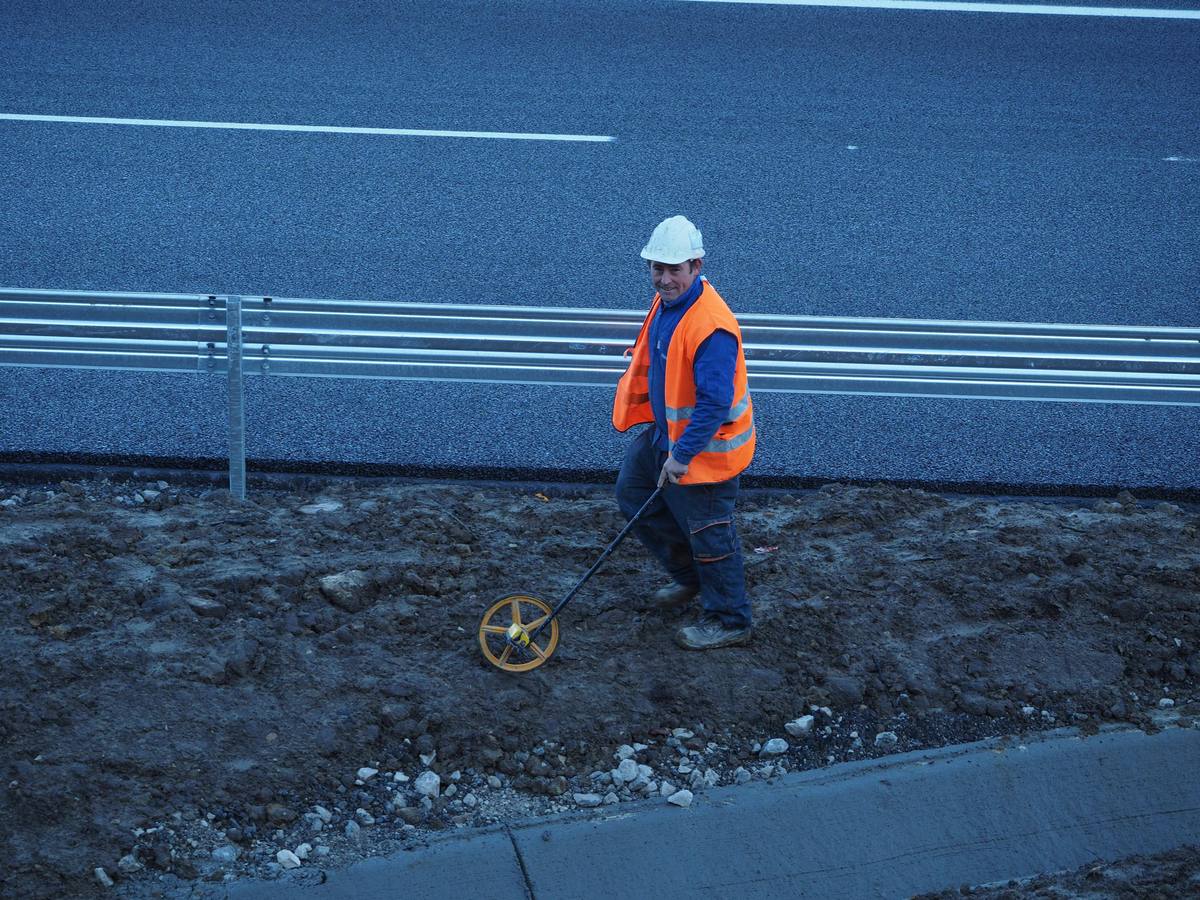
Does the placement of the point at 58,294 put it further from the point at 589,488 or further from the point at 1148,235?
the point at 1148,235

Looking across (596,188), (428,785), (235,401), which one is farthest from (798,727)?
(596,188)

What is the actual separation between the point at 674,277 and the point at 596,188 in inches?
A: 190

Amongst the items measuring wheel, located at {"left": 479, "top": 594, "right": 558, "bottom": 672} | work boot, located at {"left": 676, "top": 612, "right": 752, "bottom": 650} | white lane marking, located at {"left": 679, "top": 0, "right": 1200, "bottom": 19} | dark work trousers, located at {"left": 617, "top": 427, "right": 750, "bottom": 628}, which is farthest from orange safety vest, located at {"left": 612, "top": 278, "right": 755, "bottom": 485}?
white lane marking, located at {"left": 679, "top": 0, "right": 1200, "bottom": 19}

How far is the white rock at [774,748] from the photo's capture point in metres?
4.21

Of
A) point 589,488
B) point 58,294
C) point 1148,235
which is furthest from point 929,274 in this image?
point 58,294

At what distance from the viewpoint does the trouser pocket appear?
172 inches

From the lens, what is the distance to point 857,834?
153 inches

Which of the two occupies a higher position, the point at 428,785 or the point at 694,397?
the point at 694,397

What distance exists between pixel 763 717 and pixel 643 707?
0.42m

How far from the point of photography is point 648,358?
4.45 m

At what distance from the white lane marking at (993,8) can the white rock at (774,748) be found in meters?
9.31

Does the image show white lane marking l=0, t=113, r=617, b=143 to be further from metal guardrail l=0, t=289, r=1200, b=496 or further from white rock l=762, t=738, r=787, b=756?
white rock l=762, t=738, r=787, b=756

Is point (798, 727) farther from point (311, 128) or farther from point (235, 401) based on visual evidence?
point (311, 128)

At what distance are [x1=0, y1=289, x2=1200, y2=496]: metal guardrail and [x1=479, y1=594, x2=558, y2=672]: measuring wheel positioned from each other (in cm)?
130
